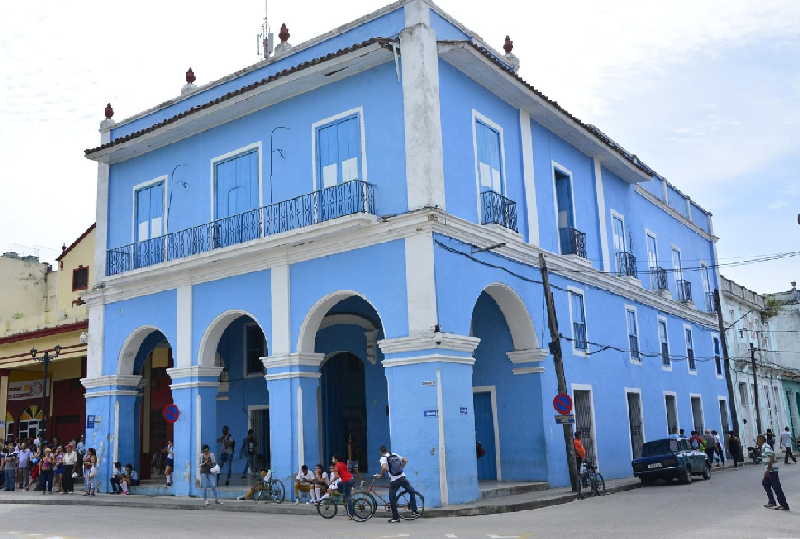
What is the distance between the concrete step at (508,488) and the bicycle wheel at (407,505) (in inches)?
89.3

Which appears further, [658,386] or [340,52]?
[658,386]

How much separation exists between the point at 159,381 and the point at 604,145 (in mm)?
16529

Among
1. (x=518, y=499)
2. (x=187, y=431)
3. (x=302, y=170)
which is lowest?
(x=518, y=499)

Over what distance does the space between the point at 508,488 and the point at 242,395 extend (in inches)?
367

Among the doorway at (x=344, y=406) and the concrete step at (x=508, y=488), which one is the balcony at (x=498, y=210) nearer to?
the concrete step at (x=508, y=488)

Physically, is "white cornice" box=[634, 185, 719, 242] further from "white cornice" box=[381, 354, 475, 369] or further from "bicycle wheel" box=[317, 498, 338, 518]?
"bicycle wheel" box=[317, 498, 338, 518]

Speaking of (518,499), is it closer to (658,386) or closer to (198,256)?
(198,256)

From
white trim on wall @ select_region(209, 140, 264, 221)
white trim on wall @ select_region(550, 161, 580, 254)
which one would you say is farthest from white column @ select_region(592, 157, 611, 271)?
white trim on wall @ select_region(209, 140, 264, 221)

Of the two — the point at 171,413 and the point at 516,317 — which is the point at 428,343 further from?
the point at 171,413

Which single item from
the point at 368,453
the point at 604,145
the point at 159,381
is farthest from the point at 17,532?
the point at 604,145

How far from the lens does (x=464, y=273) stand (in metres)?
17.3

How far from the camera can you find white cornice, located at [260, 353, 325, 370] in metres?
18.0

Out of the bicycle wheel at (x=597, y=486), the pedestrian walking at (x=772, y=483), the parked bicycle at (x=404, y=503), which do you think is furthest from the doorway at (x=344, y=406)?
the pedestrian walking at (x=772, y=483)

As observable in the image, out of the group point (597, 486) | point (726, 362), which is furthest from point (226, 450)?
point (726, 362)
